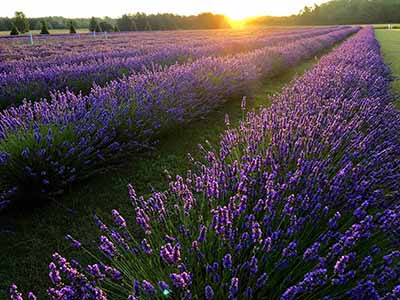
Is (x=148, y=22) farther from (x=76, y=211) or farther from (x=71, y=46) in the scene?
(x=76, y=211)

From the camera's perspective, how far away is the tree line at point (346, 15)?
65125 mm

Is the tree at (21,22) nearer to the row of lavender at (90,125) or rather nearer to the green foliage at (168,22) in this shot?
the green foliage at (168,22)

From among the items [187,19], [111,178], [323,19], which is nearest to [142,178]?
[111,178]

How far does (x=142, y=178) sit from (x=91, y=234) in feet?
2.97

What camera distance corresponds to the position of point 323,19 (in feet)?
234

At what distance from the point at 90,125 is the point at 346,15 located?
7857 centimetres

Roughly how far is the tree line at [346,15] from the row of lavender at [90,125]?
2937 inches

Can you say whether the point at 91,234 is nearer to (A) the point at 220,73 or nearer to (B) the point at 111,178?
(B) the point at 111,178

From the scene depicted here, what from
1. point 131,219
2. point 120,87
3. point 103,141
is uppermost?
point 120,87

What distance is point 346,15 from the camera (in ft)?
226

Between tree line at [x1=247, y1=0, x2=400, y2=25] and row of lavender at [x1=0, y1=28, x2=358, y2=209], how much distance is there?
7461 cm

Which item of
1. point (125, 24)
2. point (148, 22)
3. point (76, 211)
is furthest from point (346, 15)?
point (76, 211)

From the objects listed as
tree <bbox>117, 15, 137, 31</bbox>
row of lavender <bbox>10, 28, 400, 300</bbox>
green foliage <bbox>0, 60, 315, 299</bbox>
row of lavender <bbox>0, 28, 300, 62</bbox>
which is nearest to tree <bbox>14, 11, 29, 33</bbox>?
tree <bbox>117, 15, 137, 31</bbox>

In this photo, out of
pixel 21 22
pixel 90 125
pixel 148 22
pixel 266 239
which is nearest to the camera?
pixel 266 239
